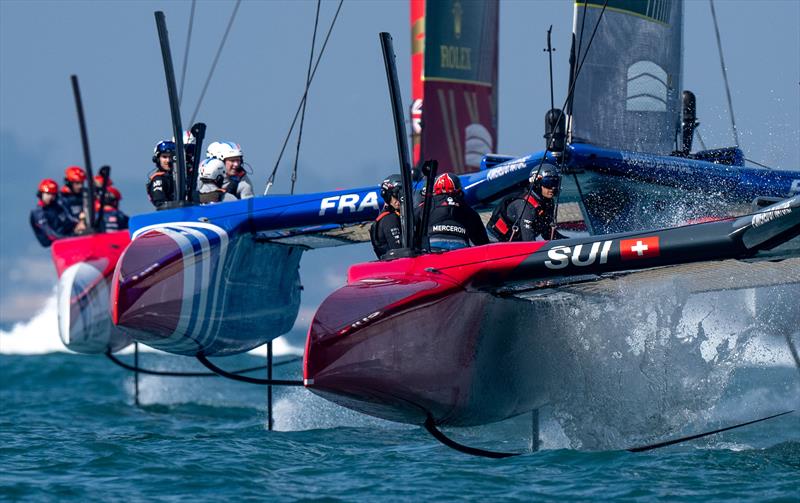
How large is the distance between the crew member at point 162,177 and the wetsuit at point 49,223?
3.05m

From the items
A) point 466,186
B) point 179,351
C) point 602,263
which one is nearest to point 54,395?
point 179,351

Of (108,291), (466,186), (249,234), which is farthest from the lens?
(108,291)

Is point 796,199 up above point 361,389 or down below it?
above

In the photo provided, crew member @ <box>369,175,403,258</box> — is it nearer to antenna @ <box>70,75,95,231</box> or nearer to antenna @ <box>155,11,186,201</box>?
antenna @ <box>155,11,186,201</box>

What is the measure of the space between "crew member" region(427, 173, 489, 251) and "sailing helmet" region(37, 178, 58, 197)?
20.7 feet

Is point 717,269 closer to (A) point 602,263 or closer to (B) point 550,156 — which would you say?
(A) point 602,263

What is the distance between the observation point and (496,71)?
39.7ft

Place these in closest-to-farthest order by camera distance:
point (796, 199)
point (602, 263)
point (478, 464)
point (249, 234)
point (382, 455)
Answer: point (796, 199)
point (602, 263)
point (478, 464)
point (382, 455)
point (249, 234)

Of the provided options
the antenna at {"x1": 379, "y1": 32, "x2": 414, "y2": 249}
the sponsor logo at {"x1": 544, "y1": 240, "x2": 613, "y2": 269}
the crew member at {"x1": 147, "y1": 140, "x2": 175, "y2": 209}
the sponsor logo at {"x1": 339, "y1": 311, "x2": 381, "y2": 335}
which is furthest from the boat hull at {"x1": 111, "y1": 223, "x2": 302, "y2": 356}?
the sponsor logo at {"x1": 544, "y1": 240, "x2": 613, "y2": 269}

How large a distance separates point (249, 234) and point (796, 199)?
3.89 metres

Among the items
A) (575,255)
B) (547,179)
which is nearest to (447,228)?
(547,179)

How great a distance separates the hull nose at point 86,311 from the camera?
10867mm

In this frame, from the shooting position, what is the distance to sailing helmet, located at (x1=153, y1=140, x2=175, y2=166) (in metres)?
9.18

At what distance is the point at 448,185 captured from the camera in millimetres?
6586
